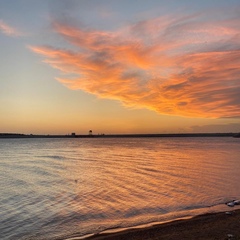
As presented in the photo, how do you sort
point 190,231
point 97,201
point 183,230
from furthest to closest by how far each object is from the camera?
point 97,201, point 183,230, point 190,231

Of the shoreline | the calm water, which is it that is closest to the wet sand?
the shoreline

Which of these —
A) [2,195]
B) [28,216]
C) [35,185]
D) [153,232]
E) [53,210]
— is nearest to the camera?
[153,232]

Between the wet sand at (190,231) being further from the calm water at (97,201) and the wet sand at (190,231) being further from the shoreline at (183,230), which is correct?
the calm water at (97,201)

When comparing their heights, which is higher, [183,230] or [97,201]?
→ [183,230]

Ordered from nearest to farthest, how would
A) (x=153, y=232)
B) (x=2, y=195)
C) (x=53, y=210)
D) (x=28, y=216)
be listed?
(x=153, y=232) → (x=28, y=216) → (x=53, y=210) → (x=2, y=195)

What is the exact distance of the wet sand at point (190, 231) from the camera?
13.6 metres

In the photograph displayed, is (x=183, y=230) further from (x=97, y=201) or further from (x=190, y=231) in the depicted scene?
(x=97, y=201)

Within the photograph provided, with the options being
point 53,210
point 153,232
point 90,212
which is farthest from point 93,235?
point 53,210

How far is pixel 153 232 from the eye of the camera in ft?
48.5

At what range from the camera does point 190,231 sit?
1457 cm

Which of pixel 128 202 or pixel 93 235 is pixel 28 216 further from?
pixel 128 202

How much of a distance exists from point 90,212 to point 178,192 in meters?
9.66

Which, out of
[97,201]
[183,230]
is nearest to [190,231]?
[183,230]

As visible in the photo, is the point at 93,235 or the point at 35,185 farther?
the point at 35,185
